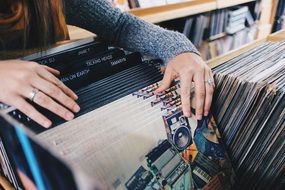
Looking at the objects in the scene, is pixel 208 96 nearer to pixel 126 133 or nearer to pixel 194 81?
pixel 194 81

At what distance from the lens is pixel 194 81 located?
649 millimetres

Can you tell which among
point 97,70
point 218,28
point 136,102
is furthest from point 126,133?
point 218,28

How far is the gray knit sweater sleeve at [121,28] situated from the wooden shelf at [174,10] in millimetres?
685

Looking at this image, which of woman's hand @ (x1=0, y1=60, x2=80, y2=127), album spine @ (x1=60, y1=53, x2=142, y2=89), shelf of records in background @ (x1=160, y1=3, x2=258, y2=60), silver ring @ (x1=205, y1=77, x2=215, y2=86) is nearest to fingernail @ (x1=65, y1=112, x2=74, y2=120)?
woman's hand @ (x1=0, y1=60, x2=80, y2=127)

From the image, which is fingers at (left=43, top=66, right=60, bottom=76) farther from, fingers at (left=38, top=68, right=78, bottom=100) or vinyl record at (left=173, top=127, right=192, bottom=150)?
vinyl record at (left=173, top=127, right=192, bottom=150)

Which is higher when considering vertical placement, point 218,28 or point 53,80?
point 53,80

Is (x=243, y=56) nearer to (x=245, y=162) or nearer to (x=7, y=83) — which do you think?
(x=245, y=162)

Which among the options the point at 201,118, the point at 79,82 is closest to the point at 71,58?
the point at 79,82

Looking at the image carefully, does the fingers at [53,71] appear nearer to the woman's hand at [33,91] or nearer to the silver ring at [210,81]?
the woman's hand at [33,91]

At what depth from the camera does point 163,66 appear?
0.72m

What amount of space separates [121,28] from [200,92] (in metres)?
0.33

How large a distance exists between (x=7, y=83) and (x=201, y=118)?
1.32 ft

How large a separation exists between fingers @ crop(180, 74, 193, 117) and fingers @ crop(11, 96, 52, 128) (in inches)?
11.1

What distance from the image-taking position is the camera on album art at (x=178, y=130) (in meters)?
0.57
